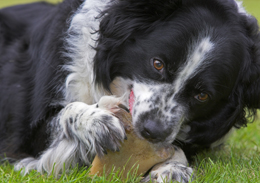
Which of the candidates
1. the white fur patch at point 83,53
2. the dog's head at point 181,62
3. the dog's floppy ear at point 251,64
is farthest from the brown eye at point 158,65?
the dog's floppy ear at point 251,64

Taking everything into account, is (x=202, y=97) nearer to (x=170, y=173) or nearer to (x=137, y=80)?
(x=137, y=80)

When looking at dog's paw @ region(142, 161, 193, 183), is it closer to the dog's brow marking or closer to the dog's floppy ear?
the dog's brow marking

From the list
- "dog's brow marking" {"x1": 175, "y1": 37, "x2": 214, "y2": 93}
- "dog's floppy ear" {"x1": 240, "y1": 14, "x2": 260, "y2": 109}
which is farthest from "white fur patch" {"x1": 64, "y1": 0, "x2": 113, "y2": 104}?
"dog's floppy ear" {"x1": 240, "y1": 14, "x2": 260, "y2": 109}

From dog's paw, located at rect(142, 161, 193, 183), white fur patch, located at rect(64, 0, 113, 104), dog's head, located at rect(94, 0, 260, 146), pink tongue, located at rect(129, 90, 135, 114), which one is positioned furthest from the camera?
white fur patch, located at rect(64, 0, 113, 104)

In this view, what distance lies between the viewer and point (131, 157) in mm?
3113

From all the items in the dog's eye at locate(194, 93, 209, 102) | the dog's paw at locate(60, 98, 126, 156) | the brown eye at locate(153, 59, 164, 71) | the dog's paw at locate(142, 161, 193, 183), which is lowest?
the dog's paw at locate(142, 161, 193, 183)

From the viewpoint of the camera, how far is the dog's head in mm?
3199

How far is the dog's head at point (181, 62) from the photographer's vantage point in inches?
126

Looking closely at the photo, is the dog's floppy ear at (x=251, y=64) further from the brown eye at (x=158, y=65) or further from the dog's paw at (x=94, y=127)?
the dog's paw at (x=94, y=127)

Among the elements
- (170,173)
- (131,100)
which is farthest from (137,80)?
(170,173)

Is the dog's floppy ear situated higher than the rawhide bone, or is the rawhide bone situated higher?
the dog's floppy ear

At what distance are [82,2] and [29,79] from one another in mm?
977

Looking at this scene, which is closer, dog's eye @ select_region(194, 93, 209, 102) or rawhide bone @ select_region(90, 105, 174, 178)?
rawhide bone @ select_region(90, 105, 174, 178)

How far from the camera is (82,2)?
388cm
